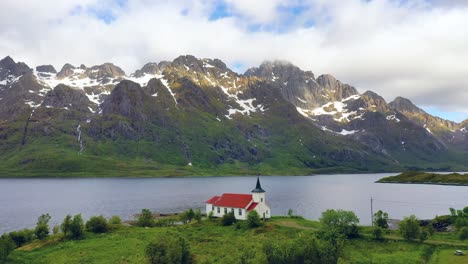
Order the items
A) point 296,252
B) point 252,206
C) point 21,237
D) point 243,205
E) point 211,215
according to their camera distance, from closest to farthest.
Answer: point 296,252, point 21,237, point 252,206, point 243,205, point 211,215

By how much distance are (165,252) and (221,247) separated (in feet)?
51.0

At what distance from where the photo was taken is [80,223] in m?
87.6

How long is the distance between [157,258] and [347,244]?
3779 centimetres

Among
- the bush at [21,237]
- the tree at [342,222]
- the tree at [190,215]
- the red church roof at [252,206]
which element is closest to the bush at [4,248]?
the bush at [21,237]

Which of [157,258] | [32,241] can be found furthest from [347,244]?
[32,241]

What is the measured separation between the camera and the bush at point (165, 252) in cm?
6334

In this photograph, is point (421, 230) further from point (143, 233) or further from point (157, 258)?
point (143, 233)

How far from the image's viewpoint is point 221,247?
252ft

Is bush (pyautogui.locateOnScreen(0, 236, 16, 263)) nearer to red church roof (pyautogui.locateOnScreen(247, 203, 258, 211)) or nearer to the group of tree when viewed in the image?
red church roof (pyautogui.locateOnScreen(247, 203, 258, 211))

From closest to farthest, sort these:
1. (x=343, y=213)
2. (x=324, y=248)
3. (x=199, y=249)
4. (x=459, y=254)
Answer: (x=324, y=248) → (x=459, y=254) → (x=199, y=249) → (x=343, y=213)

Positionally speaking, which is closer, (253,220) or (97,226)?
(97,226)

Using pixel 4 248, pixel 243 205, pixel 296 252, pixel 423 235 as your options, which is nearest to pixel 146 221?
pixel 243 205

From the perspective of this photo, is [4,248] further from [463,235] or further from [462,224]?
[462,224]

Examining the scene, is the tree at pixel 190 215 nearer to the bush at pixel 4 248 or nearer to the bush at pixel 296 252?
the bush at pixel 4 248
